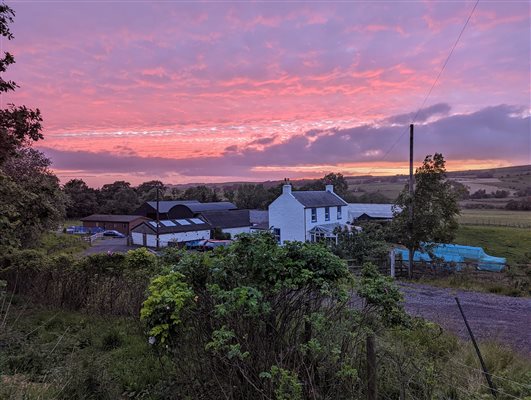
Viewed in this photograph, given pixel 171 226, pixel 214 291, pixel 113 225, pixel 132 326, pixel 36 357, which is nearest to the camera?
pixel 214 291

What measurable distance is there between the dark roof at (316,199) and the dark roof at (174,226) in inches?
637

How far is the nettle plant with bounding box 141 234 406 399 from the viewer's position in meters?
3.18

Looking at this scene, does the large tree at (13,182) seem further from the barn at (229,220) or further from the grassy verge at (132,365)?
the barn at (229,220)

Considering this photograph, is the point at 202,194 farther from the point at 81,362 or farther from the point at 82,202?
the point at 81,362

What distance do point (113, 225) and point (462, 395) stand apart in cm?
5480

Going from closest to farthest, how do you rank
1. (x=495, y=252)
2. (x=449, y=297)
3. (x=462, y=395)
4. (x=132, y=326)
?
(x=462, y=395), (x=132, y=326), (x=449, y=297), (x=495, y=252)

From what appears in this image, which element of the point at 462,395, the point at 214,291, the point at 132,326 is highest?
the point at 214,291

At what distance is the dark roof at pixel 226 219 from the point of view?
47.4 meters

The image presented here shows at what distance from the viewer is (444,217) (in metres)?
16.8

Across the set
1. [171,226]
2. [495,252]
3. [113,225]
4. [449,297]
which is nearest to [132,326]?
[449,297]

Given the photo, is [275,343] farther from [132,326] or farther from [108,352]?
[132,326]

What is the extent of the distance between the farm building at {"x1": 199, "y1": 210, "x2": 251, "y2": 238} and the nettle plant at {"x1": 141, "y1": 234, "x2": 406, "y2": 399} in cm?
4276

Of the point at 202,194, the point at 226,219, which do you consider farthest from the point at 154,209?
the point at 202,194

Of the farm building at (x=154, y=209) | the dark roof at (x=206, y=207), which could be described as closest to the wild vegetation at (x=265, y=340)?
the dark roof at (x=206, y=207)
